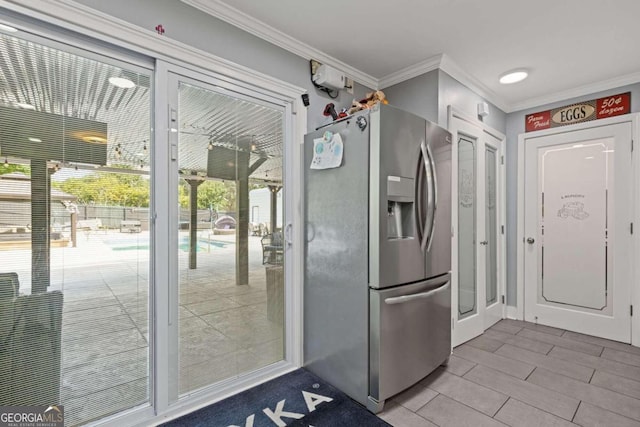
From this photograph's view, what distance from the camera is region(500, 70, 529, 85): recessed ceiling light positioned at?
285cm

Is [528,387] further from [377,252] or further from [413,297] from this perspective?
[377,252]

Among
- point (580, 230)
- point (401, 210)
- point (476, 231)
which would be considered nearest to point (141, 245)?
point (401, 210)

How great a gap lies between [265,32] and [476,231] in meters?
2.75

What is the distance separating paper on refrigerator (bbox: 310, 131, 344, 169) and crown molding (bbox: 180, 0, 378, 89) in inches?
31.2

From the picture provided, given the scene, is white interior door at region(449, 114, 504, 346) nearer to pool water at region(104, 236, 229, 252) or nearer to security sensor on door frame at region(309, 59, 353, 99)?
security sensor on door frame at region(309, 59, 353, 99)

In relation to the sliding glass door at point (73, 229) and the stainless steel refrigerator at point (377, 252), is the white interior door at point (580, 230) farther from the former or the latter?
the sliding glass door at point (73, 229)

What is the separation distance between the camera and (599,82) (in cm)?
307

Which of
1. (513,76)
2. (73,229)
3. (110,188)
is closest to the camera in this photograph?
(73,229)

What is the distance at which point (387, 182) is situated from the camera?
1.88 meters

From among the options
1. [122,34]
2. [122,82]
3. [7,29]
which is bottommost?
[122,82]

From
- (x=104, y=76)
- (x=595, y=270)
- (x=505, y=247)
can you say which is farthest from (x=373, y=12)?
(x=595, y=270)

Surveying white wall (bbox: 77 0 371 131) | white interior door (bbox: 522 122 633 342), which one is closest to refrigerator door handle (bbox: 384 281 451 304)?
white wall (bbox: 77 0 371 131)

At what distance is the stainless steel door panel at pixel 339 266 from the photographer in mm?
1936

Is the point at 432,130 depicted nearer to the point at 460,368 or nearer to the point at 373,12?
the point at 373,12
